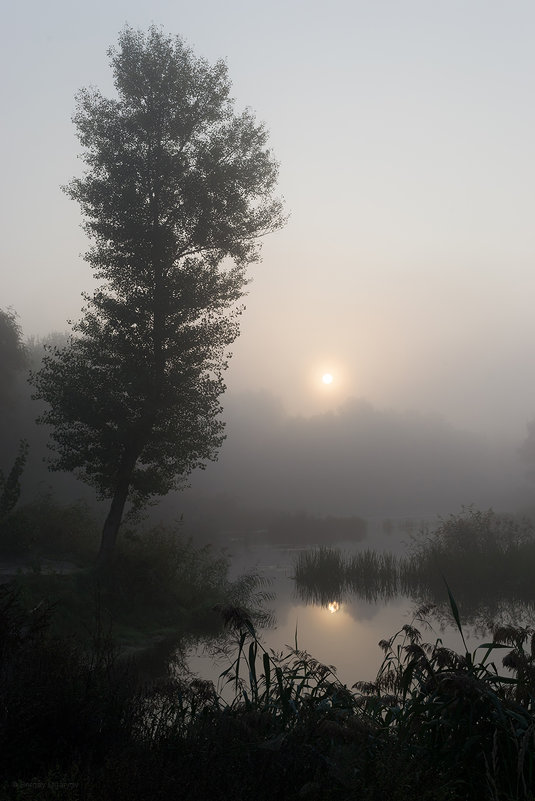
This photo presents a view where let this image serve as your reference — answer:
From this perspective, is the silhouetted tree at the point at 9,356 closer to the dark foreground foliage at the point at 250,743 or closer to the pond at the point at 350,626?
the pond at the point at 350,626

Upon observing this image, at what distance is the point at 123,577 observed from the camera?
20.3 meters

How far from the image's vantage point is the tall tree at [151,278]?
20.6 metres

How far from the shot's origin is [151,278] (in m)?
21.2

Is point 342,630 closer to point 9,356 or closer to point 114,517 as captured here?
point 114,517

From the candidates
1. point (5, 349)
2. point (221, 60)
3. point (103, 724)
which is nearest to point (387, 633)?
point (103, 724)

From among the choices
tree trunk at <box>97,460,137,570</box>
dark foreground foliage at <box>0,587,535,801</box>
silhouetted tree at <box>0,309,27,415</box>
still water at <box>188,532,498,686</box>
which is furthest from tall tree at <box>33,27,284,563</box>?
silhouetted tree at <box>0,309,27,415</box>

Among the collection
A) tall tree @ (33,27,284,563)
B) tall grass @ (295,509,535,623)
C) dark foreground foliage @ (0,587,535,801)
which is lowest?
dark foreground foliage @ (0,587,535,801)

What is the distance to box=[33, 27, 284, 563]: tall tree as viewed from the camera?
2058 cm

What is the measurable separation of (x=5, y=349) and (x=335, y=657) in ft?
110

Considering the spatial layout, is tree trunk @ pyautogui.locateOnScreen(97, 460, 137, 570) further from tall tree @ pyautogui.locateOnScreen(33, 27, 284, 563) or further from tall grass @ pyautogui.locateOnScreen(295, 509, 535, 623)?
tall grass @ pyautogui.locateOnScreen(295, 509, 535, 623)

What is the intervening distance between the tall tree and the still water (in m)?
5.91

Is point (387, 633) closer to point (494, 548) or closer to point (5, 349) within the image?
point (494, 548)

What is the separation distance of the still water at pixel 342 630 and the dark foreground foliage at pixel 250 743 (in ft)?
14.0

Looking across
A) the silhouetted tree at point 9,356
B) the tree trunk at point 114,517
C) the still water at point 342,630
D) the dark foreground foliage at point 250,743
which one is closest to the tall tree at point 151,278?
the tree trunk at point 114,517
